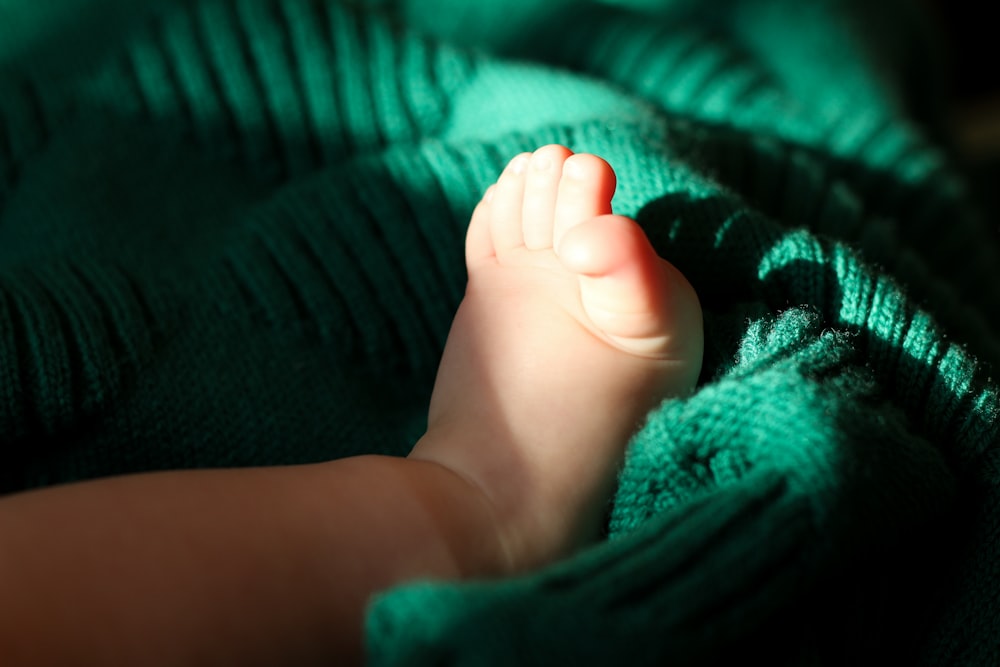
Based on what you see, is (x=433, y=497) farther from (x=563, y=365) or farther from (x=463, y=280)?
(x=463, y=280)

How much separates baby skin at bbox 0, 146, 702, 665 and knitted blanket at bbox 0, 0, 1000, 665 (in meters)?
0.04

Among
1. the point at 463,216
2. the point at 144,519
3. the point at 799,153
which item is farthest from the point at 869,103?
the point at 144,519

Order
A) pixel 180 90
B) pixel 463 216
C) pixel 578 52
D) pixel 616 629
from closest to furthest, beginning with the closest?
pixel 616 629, pixel 463 216, pixel 180 90, pixel 578 52

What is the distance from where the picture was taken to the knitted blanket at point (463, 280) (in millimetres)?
349

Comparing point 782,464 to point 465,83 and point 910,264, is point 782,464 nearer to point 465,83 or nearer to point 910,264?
point 910,264

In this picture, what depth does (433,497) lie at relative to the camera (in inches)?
15.3

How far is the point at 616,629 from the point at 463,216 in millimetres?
322

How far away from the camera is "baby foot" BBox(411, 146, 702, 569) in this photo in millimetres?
399

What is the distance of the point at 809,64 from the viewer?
93 cm

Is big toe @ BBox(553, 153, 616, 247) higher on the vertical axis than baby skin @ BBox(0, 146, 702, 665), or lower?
higher

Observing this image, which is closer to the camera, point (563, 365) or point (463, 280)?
point (563, 365)

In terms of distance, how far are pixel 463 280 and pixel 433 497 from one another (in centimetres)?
20

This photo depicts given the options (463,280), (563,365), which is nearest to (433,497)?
(563,365)

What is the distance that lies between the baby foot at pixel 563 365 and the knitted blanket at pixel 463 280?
0.09 ft
